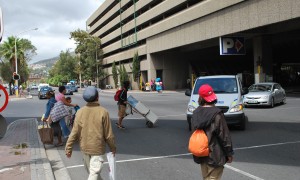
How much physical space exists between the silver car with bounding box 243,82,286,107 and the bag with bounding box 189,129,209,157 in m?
17.4

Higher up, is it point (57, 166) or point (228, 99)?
point (228, 99)

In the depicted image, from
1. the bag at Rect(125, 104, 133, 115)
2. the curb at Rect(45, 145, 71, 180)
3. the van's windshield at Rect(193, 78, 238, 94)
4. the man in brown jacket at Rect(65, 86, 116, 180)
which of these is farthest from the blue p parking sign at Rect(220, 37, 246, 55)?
the man in brown jacket at Rect(65, 86, 116, 180)

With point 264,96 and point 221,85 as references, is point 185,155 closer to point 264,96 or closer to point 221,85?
point 221,85

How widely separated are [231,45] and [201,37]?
187 inches

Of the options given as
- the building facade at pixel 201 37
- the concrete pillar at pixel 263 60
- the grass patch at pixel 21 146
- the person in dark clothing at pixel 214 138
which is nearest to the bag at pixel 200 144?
the person in dark clothing at pixel 214 138

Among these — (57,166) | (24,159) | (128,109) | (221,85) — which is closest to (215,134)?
(57,166)

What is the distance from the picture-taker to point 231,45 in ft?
115

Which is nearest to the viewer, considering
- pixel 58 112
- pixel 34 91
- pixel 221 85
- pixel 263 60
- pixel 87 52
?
pixel 58 112

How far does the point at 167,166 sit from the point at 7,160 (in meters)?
3.44

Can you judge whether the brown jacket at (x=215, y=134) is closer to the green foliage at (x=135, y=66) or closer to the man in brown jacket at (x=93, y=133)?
the man in brown jacket at (x=93, y=133)

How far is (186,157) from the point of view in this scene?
8.33 metres

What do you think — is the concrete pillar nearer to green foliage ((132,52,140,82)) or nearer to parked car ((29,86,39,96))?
green foliage ((132,52,140,82))

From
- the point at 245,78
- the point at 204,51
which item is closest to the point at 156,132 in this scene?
the point at 245,78

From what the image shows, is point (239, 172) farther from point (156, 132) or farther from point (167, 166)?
point (156, 132)
